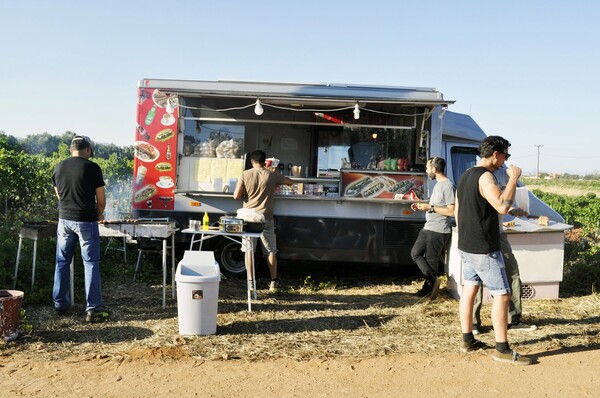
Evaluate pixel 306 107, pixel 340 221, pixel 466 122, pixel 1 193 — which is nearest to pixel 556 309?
pixel 340 221

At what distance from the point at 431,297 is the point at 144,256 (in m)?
4.19

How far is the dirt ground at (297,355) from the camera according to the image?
4277 mm

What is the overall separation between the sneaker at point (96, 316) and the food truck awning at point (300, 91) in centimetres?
296

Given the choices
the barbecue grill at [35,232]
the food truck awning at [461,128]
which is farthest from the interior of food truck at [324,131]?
the barbecue grill at [35,232]

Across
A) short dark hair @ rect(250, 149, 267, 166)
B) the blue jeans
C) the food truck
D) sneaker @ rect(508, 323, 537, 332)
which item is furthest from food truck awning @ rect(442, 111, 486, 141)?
the blue jeans

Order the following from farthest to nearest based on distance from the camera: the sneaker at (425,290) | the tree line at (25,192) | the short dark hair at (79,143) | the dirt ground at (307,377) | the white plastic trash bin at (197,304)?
1. the tree line at (25,192)
2. the sneaker at (425,290)
3. the short dark hair at (79,143)
4. the white plastic trash bin at (197,304)
5. the dirt ground at (307,377)

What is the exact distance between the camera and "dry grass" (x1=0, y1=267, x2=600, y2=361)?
506 cm

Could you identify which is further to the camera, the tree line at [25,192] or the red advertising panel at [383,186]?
the tree line at [25,192]

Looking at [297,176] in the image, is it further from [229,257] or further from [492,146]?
[492,146]

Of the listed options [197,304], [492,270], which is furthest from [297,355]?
[492,270]

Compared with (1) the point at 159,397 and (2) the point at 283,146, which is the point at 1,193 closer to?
(2) the point at 283,146

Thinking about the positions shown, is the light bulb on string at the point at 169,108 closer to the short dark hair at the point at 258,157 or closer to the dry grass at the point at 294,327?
the short dark hair at the point at 258,157

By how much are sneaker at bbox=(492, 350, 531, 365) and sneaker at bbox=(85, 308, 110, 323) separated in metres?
3.64

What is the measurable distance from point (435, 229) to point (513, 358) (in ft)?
8.00
